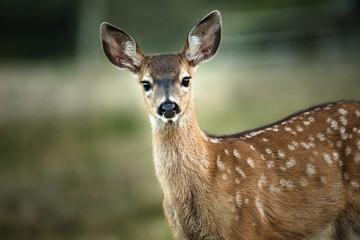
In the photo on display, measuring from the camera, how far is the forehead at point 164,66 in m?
6.49

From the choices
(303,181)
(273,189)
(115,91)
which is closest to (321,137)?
(303,181)

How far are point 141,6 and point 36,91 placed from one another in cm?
777

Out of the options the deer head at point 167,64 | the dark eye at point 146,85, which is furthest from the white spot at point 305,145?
the dark eye at point 146,85

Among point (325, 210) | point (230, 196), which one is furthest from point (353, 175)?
point (230, 196)

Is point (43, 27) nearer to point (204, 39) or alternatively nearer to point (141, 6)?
point (141, 6)

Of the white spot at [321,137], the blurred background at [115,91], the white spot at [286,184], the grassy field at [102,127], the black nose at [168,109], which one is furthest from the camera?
the blurred background at [115,91]

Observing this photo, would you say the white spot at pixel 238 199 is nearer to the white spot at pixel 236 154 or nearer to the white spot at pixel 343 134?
the white spot at pixel 236 154

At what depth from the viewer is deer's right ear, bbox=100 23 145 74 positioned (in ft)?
22.4

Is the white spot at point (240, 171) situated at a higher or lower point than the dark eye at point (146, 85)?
lower

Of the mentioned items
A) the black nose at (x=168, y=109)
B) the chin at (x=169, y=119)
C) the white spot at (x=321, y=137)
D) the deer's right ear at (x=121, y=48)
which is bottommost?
the white spot at (x=321, y=137)

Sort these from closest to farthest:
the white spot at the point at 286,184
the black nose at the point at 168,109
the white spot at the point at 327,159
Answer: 1. the black nose at the point at 168,109
2. the white spot at the point at 286,184
3. the white spot at the point at 327,159

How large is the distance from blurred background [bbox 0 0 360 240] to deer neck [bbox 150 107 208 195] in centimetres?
195

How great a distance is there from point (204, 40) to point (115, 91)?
1003 centimetres

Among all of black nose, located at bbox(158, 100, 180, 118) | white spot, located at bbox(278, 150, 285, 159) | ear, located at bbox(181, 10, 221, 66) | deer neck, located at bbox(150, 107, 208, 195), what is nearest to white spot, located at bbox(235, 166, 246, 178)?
deer neck, located at bbox(150, 107, 208, 195)
